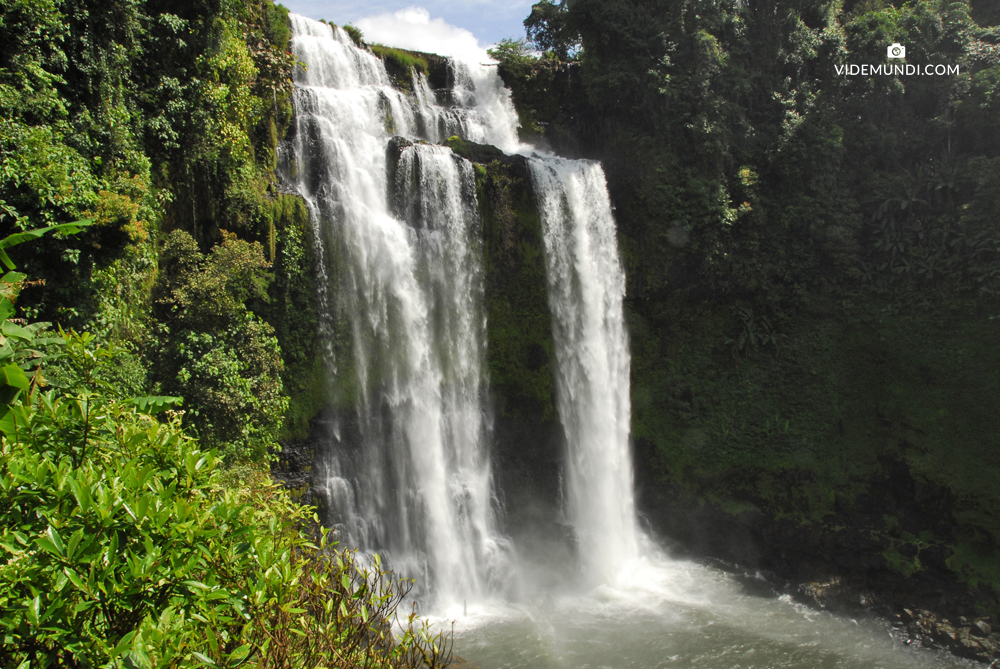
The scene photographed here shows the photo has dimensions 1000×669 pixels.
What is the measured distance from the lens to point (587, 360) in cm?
1638

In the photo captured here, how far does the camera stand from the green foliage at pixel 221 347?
11188mm

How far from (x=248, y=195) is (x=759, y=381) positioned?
14509 mm

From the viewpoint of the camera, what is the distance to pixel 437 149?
14641 mm

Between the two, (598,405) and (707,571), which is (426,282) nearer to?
(598,405)

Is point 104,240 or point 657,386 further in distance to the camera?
point 657,386

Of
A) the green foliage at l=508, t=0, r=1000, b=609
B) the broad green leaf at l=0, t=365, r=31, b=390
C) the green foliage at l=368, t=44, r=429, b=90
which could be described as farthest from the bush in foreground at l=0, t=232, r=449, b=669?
the green foliage at l=368, t=44, r=429, b=90

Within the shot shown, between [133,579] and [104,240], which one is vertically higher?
[104,240]

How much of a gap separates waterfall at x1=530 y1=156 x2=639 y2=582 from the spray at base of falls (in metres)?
0.04

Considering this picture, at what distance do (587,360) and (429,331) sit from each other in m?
4.46

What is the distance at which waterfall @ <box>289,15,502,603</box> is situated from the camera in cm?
1367

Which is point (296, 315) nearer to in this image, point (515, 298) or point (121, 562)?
point (515, 298)

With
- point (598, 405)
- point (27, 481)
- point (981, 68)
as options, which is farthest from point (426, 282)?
point (981, 68)

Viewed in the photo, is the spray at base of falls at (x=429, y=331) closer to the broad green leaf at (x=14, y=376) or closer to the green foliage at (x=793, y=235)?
the green foliage at (x=793, y=235)

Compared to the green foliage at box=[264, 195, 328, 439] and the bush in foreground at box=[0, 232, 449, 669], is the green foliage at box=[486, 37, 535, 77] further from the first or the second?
the bush in foreground at box=[0, 232, 449, 669]
